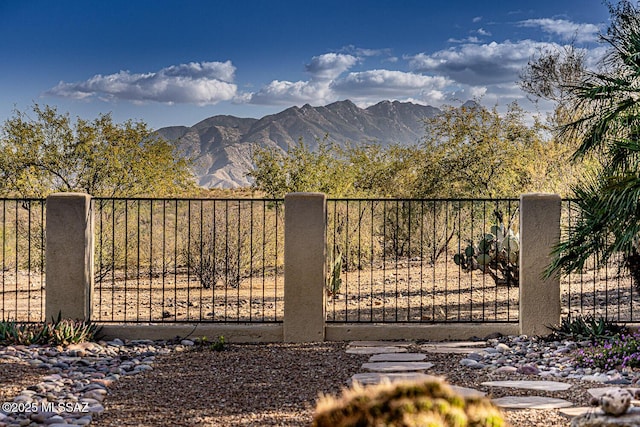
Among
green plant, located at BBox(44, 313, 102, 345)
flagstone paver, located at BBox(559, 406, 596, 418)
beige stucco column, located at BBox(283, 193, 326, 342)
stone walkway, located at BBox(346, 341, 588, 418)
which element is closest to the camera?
flagstone paver, located at BBox(559, 406, 596, 418)

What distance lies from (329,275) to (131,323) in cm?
523

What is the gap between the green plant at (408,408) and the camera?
135 inches

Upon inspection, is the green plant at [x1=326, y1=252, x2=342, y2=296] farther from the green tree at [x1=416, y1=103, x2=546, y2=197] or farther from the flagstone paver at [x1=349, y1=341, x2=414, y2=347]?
the green tree at [x1=416, y1=103, x2=546, y2=197]

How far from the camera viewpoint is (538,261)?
9.59 metres

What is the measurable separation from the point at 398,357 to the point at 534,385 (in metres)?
1.88

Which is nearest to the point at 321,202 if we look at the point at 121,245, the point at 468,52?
the point at 121,245

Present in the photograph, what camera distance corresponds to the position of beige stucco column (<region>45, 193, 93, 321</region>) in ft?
31.9

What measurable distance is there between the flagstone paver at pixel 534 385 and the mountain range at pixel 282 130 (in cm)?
8817

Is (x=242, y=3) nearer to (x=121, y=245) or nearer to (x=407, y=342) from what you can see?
(x=121, y=245)

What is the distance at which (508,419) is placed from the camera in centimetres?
570

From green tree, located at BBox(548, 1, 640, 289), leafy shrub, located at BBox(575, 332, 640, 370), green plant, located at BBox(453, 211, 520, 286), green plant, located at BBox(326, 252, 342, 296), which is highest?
green tree, located at BBox(548, 1, 640, 289)

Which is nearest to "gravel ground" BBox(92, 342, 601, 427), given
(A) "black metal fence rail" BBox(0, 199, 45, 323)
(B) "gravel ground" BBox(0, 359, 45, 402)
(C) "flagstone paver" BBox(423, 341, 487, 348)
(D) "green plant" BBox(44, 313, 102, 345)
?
(C) "flagstone paver" BBox(423, 341, 487, 348)

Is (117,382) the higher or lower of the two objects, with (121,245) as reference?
lower

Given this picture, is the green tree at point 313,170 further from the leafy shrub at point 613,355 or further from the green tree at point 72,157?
the leafy shrub at point 613,355
